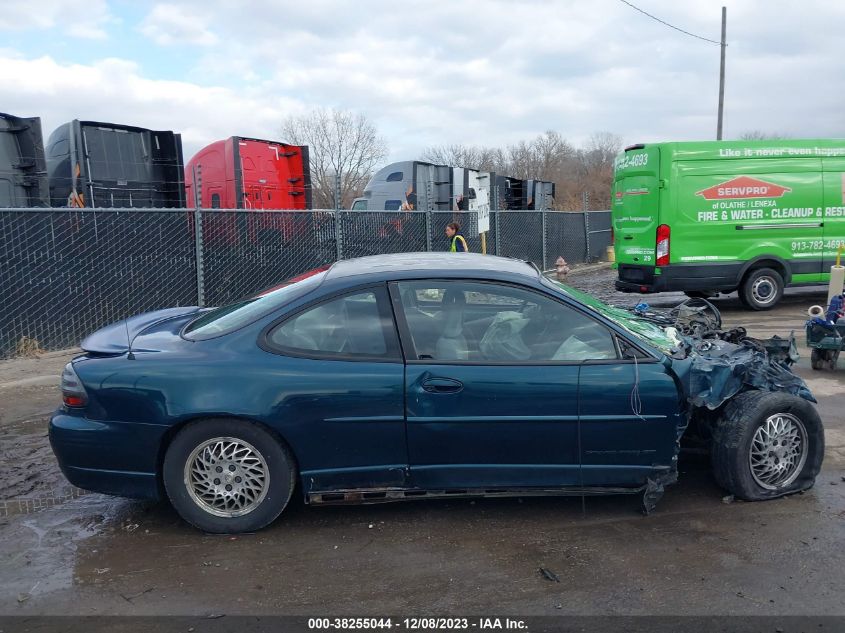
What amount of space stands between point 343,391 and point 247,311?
88cm

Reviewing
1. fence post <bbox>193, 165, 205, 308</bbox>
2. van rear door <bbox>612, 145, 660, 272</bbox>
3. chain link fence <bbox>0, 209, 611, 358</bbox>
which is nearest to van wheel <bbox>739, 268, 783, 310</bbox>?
van rear door <bbox>612, 145, 660, 272</bbox>

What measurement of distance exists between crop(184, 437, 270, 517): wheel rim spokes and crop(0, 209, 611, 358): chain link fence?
575 centimetres

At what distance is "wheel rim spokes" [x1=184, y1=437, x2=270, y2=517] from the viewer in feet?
13.3

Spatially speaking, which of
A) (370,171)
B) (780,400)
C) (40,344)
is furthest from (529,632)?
(370,171)

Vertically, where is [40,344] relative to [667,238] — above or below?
below

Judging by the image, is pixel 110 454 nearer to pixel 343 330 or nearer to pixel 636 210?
pixel 343 330

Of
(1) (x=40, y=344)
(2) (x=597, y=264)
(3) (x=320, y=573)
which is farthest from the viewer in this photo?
(2) (x=597, y=264)

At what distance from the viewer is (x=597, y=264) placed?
23.8 meters

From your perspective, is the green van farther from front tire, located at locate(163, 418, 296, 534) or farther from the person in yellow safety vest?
front tire, located at locate(163, 418, 296, 534)

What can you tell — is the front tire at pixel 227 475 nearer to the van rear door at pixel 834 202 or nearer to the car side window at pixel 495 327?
the car side window at pixel 495 327

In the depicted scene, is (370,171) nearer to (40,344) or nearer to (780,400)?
(40,344)

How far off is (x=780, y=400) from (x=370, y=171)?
3478 cm

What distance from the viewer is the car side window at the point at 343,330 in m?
4.12

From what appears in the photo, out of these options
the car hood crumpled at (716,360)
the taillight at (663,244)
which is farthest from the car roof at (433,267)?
the taillight at (663,244)
